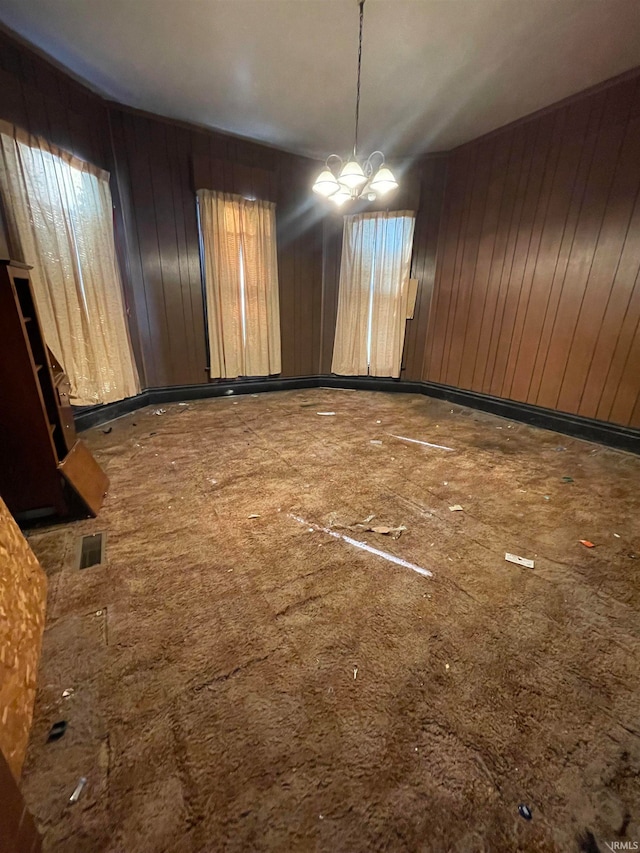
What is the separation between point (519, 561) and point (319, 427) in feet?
7.41

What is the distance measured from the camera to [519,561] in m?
1.79

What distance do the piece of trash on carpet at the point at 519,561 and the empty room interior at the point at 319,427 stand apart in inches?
1.5

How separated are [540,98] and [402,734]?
15.5 feet

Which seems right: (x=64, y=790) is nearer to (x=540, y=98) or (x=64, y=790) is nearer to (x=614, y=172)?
(x=614, y=172)

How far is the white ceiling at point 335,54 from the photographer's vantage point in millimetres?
2281

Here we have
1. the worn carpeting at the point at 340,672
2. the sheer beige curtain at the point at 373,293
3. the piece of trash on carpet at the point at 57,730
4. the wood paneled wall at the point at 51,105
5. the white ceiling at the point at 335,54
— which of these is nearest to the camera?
the worn carpeting at the point at 340,672

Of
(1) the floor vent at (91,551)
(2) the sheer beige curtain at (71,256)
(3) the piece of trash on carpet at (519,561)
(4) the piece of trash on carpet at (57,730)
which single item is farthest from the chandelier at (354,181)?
(4) the piece of trash on carpet at (57,730)

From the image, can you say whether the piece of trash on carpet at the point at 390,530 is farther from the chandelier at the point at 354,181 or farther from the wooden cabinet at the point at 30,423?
the chandelier at the point at 354,181

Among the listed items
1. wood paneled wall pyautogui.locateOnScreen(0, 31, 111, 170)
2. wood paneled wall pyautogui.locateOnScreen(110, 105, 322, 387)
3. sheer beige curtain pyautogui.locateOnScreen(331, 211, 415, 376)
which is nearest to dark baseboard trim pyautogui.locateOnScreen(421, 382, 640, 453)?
sheer beige curtain pyautogui.locateOnScreen(331, 211, 415, 376)

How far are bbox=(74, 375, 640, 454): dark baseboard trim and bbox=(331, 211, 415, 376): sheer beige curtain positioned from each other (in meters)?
0.23

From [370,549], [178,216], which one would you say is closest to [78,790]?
[370,549]

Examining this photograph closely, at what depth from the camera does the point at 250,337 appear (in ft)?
15.2

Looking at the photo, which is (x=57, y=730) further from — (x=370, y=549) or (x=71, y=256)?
(x=71, y=256)

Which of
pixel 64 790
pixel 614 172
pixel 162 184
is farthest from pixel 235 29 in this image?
pixel 64 790
